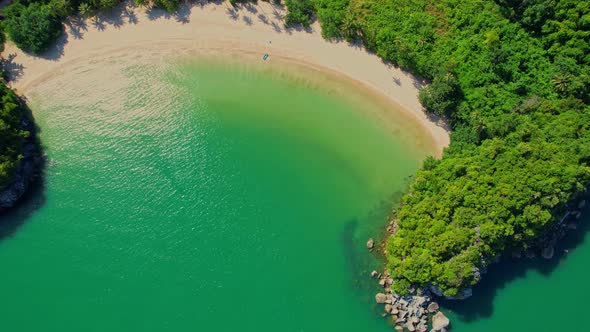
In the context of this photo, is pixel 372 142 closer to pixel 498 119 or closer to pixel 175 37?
pixel 498 119

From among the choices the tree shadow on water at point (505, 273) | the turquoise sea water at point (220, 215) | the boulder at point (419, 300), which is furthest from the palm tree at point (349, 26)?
the tree shadow on water at point (505, 273)

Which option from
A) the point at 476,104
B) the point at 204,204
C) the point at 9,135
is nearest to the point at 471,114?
the point at 476,104

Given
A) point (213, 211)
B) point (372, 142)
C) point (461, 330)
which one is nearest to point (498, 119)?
point (372, 142)

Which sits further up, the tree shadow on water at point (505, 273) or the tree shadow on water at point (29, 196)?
the tree shadow on water at point (505, 273)

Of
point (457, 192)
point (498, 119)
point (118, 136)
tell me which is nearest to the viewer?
point (457, 192)

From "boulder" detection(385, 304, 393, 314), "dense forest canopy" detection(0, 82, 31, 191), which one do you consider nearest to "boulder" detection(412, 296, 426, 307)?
"boulder" detection(385, 304, 393, 314)

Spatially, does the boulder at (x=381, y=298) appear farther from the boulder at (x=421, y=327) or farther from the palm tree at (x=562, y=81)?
the palm tree at (x=562, y=81)
